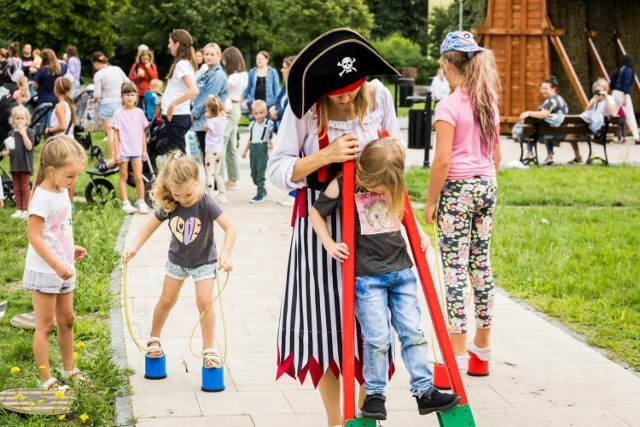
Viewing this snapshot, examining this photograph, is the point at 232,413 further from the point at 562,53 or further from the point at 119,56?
the point at 119,56

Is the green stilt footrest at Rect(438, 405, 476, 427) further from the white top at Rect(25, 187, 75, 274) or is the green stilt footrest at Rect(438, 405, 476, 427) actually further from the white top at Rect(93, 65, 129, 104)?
the white top at Rect(93, 65, 129, 104)

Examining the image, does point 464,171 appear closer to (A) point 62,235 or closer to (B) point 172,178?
(B) point 172,178

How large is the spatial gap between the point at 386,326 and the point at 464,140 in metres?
1.55

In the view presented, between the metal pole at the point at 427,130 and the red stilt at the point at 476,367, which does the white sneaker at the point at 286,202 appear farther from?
the red stilt at the point at 476,367

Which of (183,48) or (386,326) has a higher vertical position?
(183,48)

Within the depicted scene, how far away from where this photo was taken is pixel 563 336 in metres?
6.96

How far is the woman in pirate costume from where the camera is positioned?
14.0 ft

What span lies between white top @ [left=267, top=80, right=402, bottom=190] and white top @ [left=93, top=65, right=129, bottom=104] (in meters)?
11.9

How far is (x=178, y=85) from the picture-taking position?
1177 cm

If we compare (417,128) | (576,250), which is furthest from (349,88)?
(417,128)

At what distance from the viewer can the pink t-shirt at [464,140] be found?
555cm

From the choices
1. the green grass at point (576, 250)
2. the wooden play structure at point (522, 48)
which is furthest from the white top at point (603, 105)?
the green grass at point (576, 250)

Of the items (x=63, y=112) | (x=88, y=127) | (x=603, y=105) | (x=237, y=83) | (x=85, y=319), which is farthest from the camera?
(x=603, y=105)

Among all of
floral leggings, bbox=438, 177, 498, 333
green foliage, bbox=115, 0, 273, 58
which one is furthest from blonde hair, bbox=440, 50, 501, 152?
green foliage, bbox=115, 0, 273, 58
